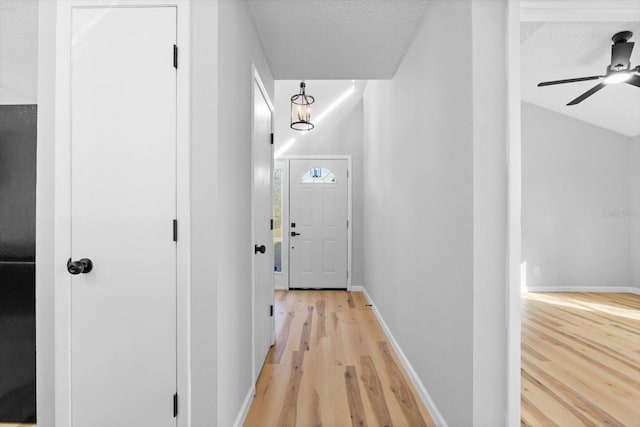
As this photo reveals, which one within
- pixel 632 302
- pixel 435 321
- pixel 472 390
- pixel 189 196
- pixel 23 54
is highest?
pixel 23 54

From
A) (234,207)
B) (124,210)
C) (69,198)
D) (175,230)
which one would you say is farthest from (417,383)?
(69,198)

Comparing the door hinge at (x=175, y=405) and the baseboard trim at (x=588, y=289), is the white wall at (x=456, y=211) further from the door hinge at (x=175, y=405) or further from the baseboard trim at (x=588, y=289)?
the baseboard trim at (x=588, y=289)

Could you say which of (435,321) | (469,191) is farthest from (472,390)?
(469,191)

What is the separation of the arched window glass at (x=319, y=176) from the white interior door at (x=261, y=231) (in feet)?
7.75

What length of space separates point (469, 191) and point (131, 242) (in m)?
1.53

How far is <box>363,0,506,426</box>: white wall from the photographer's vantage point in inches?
56.4

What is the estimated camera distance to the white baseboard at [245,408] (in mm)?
1744

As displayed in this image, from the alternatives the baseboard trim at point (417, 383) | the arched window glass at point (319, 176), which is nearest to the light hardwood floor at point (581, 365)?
the baseboard trim at point (417, 383)

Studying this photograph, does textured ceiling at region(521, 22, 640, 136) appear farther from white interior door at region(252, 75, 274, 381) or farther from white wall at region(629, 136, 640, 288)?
white interior door at region(252, 75, 274, 381)

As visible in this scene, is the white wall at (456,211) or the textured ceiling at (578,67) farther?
the textured ceiling at (578,67)

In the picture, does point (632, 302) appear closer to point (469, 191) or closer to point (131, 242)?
point (469, 191)

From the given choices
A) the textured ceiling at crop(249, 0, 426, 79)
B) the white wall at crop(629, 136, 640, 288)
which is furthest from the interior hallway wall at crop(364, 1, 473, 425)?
the white wall at crop(629, 136, 640, 288)

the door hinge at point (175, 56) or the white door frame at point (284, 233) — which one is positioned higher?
the door hinge at point (175, 56)

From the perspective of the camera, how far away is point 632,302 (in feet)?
14.8
